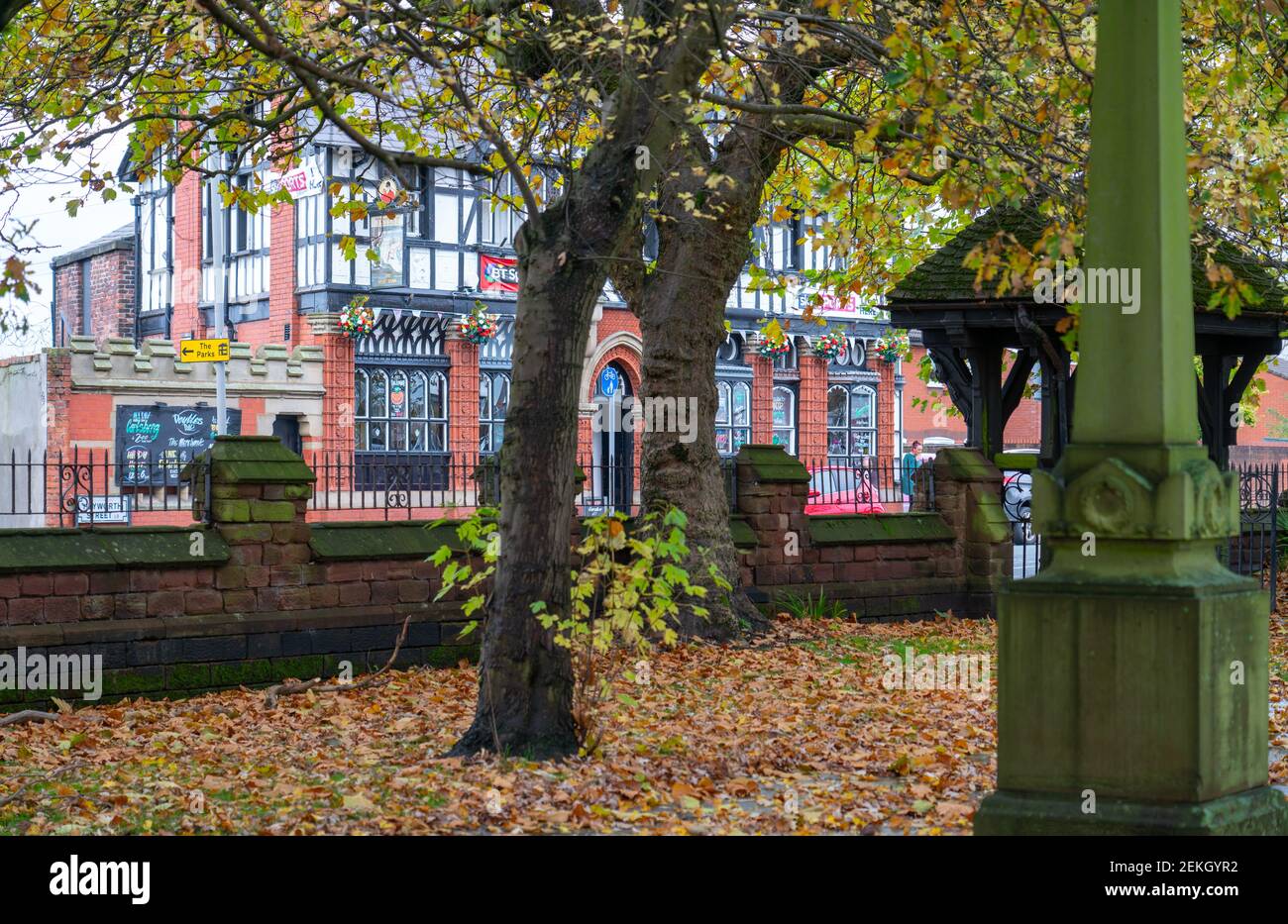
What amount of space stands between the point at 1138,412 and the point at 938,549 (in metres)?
12.6

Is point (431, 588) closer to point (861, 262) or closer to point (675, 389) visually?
point (675, 389)

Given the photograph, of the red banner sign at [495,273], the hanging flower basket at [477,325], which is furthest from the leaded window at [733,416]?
the hanging flower basket at [477,325]

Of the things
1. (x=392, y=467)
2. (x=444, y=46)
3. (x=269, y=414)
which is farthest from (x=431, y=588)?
(x=269, y=414)

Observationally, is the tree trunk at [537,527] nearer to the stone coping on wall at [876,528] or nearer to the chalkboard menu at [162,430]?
the stone coping on wall at [876,528]

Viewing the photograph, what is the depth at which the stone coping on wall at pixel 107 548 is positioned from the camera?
1192cm

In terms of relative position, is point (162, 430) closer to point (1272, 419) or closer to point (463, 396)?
point (463, 396)

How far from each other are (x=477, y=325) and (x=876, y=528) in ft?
60.1

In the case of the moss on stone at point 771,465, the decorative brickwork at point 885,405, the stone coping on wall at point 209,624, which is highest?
the decorative brickwork at point 885,405

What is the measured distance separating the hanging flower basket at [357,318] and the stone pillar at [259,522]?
1956 centimetres

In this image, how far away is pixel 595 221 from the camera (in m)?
9.09

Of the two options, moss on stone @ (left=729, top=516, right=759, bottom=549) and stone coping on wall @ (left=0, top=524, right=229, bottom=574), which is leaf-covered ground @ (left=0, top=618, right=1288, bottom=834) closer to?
stone coping on wall @ (left=0, top=524, right=229, bottom=574)

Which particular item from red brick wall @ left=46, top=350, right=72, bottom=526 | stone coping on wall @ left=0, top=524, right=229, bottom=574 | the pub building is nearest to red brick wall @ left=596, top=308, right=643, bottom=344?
the pub building

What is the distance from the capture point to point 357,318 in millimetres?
32812

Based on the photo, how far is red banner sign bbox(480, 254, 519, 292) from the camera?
35.1m
